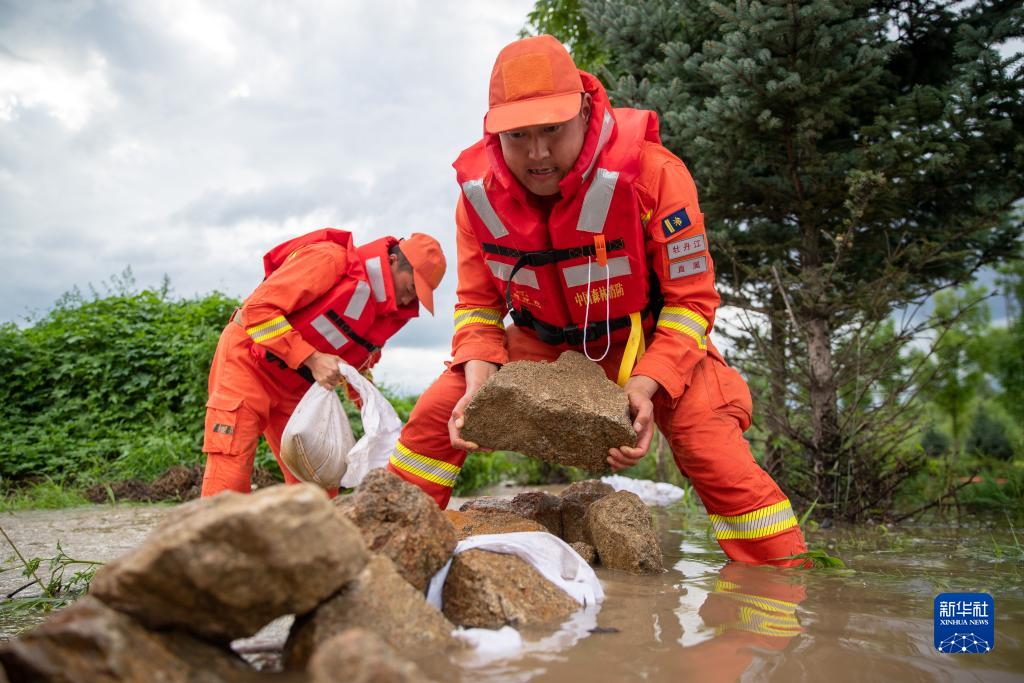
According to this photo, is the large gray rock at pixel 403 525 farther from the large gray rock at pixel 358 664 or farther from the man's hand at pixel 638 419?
the man's hand at pixel 638 419

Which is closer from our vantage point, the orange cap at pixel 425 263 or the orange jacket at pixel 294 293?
the orange jacket at pixel 294 293

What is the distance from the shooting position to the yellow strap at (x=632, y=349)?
342 centimetres

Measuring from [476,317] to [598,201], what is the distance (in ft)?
3.24

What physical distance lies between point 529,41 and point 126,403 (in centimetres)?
836

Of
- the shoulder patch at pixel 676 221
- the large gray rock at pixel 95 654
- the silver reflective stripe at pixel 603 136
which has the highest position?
the silver reflective stripe at pixel 603 136

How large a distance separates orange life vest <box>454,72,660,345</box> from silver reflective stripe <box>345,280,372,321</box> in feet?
4.62

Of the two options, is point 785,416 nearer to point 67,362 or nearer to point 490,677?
point 490,677

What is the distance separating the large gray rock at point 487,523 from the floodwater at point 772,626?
382mm

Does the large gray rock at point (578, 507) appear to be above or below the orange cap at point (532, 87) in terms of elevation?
below

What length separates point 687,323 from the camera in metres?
3.35

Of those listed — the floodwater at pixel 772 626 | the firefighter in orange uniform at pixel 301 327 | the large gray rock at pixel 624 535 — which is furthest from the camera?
the firefighter in orange uniform at pixel 301 327

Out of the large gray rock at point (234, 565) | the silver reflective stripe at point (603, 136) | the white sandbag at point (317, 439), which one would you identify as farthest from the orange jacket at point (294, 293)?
the large gray rock at point (234, 565)

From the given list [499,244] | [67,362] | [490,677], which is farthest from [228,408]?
[67,362]

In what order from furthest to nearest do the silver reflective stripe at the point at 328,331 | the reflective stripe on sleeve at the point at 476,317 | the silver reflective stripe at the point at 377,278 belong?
the silver reflective stripe at the point at 377,278, the silver reflective stripe at the point at 328,331, the reflective stripe on sleeve at the point at 476,317
